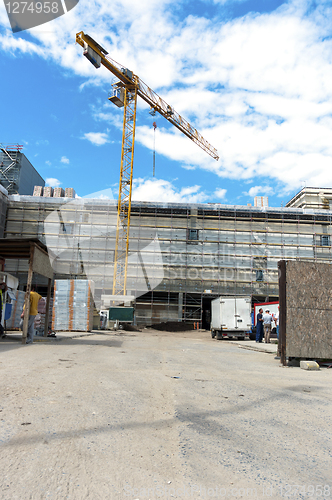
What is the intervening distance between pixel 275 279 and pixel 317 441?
3656 centimetres

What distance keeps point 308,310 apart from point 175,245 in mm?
29649

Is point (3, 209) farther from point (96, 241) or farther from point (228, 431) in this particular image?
point (228, 431)

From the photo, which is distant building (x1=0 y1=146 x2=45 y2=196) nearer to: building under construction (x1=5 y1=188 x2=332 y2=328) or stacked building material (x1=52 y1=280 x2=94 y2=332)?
building under construction (x1=5 y1=188 x2=332 y2=328)

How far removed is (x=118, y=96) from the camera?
135 ft

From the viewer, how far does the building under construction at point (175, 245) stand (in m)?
37.1

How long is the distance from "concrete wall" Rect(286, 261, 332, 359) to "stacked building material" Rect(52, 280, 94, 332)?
13926 millimetres

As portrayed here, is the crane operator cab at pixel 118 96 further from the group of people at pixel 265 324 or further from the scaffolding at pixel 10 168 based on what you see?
the group of people at pixel 265 324

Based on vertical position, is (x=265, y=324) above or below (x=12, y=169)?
below

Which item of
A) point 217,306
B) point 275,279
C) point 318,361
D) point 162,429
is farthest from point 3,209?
point 162,429

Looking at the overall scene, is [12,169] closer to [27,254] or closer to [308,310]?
[27,254]

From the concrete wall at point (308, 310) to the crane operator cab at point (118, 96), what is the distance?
37.9 metres
